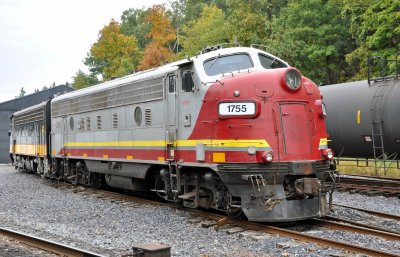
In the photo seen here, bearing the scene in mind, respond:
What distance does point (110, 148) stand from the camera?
49.5 feet

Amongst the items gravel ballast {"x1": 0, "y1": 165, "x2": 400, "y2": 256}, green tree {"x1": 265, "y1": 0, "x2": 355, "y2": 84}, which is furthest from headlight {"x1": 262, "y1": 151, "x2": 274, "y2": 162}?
green tree {"x1": 265, "y1": 0, "x2": 355, "y2": 84}

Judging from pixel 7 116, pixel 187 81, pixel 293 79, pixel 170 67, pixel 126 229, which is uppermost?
pixel 7 116

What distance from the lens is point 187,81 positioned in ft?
36.8

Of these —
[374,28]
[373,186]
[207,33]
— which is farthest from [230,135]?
[207,33]

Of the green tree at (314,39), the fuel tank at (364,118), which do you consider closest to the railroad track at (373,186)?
the fuel tank at (364,118)

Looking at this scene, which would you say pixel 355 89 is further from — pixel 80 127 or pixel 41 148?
pixel 41 148

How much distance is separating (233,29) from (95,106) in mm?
24286

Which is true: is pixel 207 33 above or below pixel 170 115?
above

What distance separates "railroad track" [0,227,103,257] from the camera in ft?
25.3

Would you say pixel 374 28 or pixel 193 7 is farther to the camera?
pixel 193 7

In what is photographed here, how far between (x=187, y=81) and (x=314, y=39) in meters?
25.6

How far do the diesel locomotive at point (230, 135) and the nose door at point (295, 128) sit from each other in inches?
0.8

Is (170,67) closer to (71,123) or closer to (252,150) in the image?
(252,150)

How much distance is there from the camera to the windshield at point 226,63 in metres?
10.9
